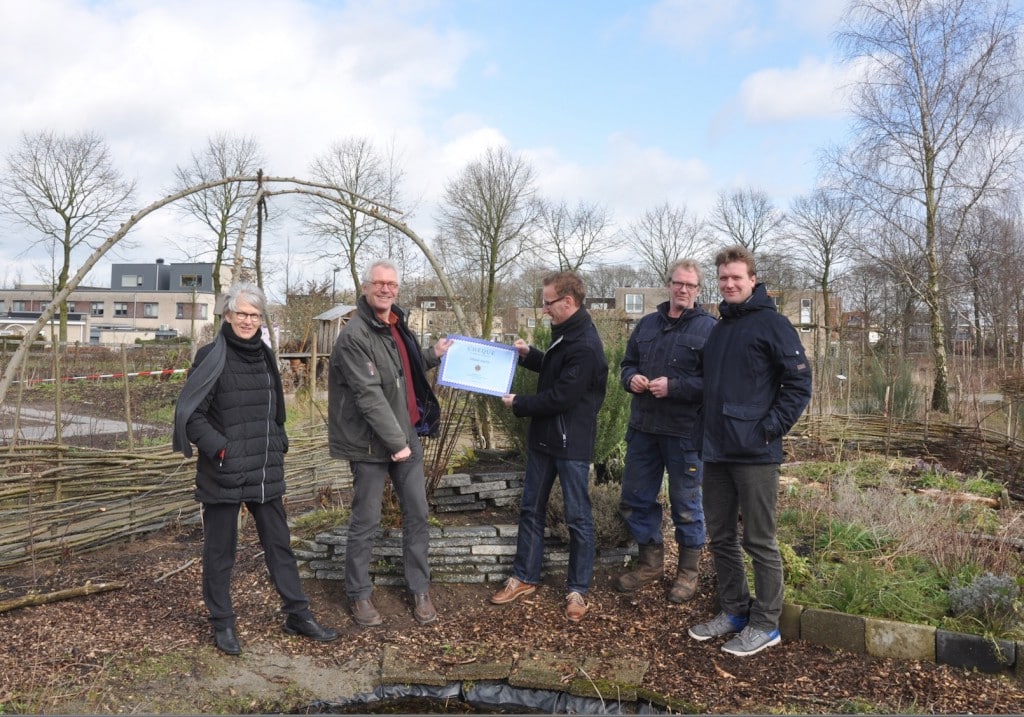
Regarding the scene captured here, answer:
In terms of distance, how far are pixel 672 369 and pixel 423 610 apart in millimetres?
1984

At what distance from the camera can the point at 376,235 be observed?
2336 centimetres

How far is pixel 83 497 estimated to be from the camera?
5277mm

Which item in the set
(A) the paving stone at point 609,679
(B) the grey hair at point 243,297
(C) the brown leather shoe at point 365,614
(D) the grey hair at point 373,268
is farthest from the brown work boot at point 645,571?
(B) the grey hair at point 243,297

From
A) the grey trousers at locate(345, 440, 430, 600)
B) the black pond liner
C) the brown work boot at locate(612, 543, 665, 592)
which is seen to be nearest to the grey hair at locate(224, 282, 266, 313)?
the grey trousers at locate(345, 440, 430, 600)

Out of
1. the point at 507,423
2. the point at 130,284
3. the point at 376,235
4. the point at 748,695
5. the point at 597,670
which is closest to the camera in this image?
the point at 748,695

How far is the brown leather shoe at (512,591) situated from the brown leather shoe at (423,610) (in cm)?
38

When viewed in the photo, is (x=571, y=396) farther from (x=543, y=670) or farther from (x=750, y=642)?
(x=750, y=642)

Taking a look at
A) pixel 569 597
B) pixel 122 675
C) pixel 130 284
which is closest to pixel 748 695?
pixel 569 597

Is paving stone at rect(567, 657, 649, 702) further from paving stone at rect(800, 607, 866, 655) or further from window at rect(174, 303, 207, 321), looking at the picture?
window at rect(174, 303, 207, 321)

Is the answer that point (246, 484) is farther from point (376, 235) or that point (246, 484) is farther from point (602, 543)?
point (376, 235)

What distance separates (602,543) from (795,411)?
5.73 ft

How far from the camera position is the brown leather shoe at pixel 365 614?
→ 4.09 m

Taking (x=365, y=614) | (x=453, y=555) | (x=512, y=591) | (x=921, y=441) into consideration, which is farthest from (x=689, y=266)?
(x=921, y=441)

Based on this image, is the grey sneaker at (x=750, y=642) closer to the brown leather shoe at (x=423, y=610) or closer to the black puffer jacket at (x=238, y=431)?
the brown leather shoe at (x=423, y=610)
